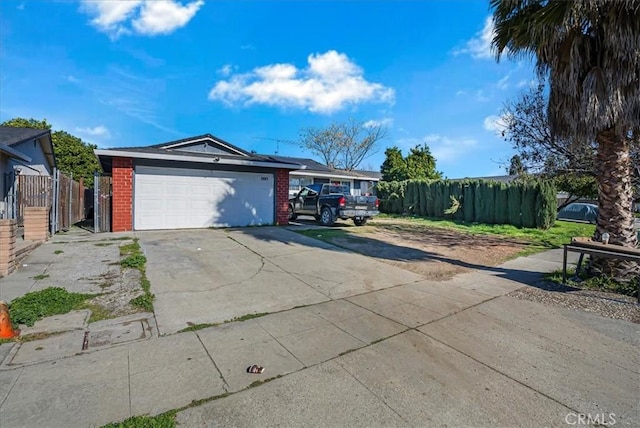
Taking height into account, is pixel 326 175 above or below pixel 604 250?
above

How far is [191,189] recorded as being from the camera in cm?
1187

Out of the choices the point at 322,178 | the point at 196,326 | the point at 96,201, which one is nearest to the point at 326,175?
the point at 322,178

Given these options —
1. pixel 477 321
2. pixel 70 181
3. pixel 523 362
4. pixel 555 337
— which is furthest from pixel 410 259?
pixel 70 181

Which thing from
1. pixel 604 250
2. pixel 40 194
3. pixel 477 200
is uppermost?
pixel 477 200

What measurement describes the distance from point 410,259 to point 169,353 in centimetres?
602

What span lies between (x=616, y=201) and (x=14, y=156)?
1509 centimetres

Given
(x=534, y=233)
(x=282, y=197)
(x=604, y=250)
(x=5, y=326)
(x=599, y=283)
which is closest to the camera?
(x=5, y=326)

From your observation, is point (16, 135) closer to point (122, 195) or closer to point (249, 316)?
point (122, 195)

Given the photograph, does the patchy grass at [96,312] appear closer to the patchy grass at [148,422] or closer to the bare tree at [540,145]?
the patchy grass at [148,422]

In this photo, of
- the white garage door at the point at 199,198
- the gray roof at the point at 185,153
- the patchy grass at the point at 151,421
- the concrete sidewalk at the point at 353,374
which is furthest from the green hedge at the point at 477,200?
the patchy grass at the point at 151,421

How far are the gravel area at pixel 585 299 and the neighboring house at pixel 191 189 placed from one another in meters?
9.82

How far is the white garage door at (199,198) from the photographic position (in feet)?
36.6

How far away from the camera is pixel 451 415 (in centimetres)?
236

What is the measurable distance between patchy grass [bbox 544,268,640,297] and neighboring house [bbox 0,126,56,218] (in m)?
13.7
